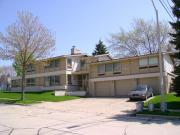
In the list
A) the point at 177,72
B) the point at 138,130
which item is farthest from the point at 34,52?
the point at 138,130

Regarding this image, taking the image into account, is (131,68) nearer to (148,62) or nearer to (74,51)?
(148,62)

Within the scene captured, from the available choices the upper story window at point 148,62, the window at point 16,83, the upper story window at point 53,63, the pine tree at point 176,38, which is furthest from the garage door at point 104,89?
the window at point 16,83

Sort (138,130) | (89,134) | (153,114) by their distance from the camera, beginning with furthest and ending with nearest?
(153,114) → (138,130) → (89,134)

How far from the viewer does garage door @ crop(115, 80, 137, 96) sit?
1463 inches

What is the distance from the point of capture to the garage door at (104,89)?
3941cm

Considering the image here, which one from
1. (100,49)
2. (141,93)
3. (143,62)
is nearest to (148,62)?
(143,62)

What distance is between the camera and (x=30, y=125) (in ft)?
50.0

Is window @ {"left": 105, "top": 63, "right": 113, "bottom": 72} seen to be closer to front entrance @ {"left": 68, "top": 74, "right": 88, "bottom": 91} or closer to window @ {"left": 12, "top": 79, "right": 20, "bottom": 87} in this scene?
front entrance @ {"left": 68, "top": 74, "right": 88, "bottom": 91}

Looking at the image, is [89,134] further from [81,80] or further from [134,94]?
[81,80]

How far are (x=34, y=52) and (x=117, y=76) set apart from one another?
37.7ft

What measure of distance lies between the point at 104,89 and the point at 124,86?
347 centimetres

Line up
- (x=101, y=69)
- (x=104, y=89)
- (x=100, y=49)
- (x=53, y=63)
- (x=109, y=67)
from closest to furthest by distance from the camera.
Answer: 1. (x=109, y=67)
2. (x=104, y=89)
3. (x=101, y=69)
4. (x=53, y=63)
5. (x=100, y=49)

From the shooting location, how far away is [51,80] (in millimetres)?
46875

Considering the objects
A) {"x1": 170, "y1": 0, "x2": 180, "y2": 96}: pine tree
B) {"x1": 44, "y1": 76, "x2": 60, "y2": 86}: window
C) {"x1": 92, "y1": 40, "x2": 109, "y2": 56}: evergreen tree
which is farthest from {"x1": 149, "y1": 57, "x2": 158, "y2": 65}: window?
{"x1": 92, "y1": 40, "x2": 109, "y2": 56}: evergreen tree
